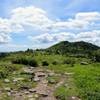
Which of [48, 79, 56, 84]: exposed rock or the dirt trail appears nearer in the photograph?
the dirt trail

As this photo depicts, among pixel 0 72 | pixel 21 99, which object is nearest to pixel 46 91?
pixel 21 99

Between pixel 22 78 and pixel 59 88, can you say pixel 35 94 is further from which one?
pixel 22 78

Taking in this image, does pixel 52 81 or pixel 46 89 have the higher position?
pixel 52 81

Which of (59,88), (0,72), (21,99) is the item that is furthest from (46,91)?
(0,72)

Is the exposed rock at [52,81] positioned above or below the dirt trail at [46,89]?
above

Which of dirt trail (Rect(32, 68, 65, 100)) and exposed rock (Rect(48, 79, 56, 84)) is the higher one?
exposed rock (Rect(48, 79, 56, 84))

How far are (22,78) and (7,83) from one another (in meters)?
3.68

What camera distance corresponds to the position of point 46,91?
118 feet

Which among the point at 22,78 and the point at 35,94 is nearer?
the point at 35,94

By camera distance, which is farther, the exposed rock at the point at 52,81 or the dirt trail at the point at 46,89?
the exposed rock at the point at 52,81

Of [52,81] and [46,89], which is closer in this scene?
[46,89]

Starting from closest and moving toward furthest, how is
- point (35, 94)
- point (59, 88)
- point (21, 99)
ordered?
1. point (21, 99)
2. point (35, 94)
3. point (59, 88)

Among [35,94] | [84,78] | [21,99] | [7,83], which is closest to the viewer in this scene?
[21,99]

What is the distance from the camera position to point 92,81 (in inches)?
1580
